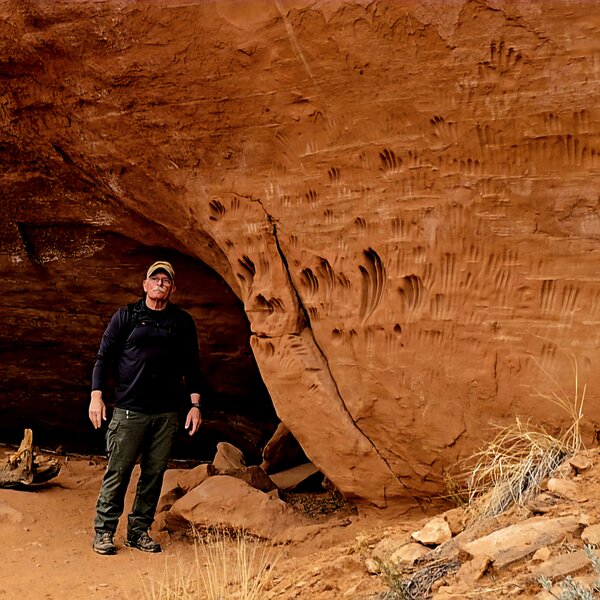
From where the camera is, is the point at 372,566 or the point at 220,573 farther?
the point at 220,573

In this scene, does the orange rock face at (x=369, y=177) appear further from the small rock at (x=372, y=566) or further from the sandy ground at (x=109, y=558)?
the small rock at (x=372, y=566)

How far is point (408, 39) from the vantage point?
488 cm

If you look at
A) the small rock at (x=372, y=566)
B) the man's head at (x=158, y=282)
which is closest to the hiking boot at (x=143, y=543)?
the man's head at (x=158, y=282)

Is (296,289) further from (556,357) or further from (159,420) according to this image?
(556,357)

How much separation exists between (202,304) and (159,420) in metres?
2.55

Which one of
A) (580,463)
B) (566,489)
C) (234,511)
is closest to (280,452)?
(234,511)

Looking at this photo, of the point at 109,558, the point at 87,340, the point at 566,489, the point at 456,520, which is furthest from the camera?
the point at 87,340

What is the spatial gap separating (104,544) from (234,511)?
864mm

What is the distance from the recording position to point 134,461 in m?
5.69

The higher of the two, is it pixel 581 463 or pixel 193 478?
pixel 581 463

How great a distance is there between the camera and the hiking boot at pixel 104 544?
5.57 metres

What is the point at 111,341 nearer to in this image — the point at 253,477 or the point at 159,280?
Result: the point at 159,280

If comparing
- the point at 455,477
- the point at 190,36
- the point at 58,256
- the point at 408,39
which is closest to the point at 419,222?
the point at 408,39

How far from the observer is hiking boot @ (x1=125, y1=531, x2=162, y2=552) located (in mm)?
5656
